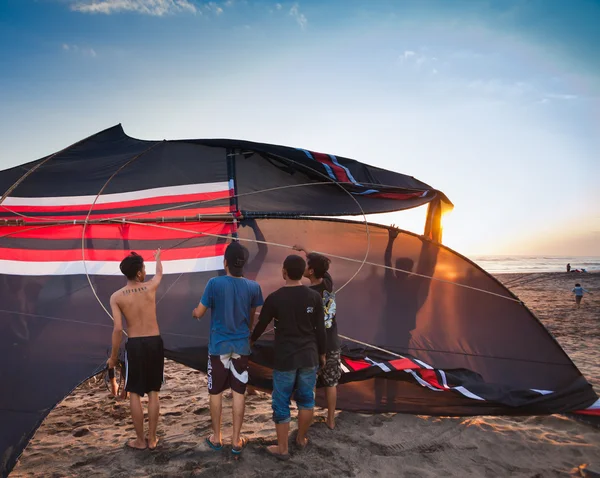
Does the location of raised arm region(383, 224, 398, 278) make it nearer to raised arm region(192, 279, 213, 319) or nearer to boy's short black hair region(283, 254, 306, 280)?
boy's short black hair region(283, 254, 306, 280)

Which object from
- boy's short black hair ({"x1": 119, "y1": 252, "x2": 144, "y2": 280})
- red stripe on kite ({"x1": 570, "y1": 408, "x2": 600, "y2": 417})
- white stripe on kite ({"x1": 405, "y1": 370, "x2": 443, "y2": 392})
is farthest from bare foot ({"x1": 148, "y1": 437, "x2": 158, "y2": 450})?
red stripe on kite ({"x1": 570, "y1": 408, "x2": 600, "y2": 417})

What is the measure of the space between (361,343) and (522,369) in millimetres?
1746

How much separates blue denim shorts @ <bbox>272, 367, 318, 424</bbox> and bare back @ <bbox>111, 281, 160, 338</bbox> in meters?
1.10

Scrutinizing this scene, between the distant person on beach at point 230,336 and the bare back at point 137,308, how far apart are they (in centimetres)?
50

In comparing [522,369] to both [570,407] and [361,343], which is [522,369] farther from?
[361,343]

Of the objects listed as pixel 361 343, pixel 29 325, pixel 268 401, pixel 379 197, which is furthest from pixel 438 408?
pixel 29 325

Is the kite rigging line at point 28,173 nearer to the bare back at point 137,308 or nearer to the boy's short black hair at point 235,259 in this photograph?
the bare back at point 137,308

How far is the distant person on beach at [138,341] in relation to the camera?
3025 millimetres

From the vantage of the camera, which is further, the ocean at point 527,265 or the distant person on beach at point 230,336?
the ocean at point 527,265

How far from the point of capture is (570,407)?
3.80m

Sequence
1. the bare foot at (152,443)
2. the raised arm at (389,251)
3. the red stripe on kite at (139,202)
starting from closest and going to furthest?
the bare foot at (152,443)
the red stripe on kite at (139,202)
the raised arm at (389,251)

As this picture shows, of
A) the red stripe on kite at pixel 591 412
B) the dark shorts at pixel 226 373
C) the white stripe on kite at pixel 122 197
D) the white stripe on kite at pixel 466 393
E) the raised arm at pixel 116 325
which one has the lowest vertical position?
the red stripe on kite at pixel 591 412

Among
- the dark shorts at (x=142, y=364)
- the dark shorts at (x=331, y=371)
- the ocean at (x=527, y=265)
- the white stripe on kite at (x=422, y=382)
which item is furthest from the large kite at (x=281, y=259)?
the ocean at (x=527, y=265)

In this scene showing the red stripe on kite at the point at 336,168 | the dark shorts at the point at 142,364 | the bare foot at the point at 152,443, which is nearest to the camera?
the dark shorts at the point at 142,364
